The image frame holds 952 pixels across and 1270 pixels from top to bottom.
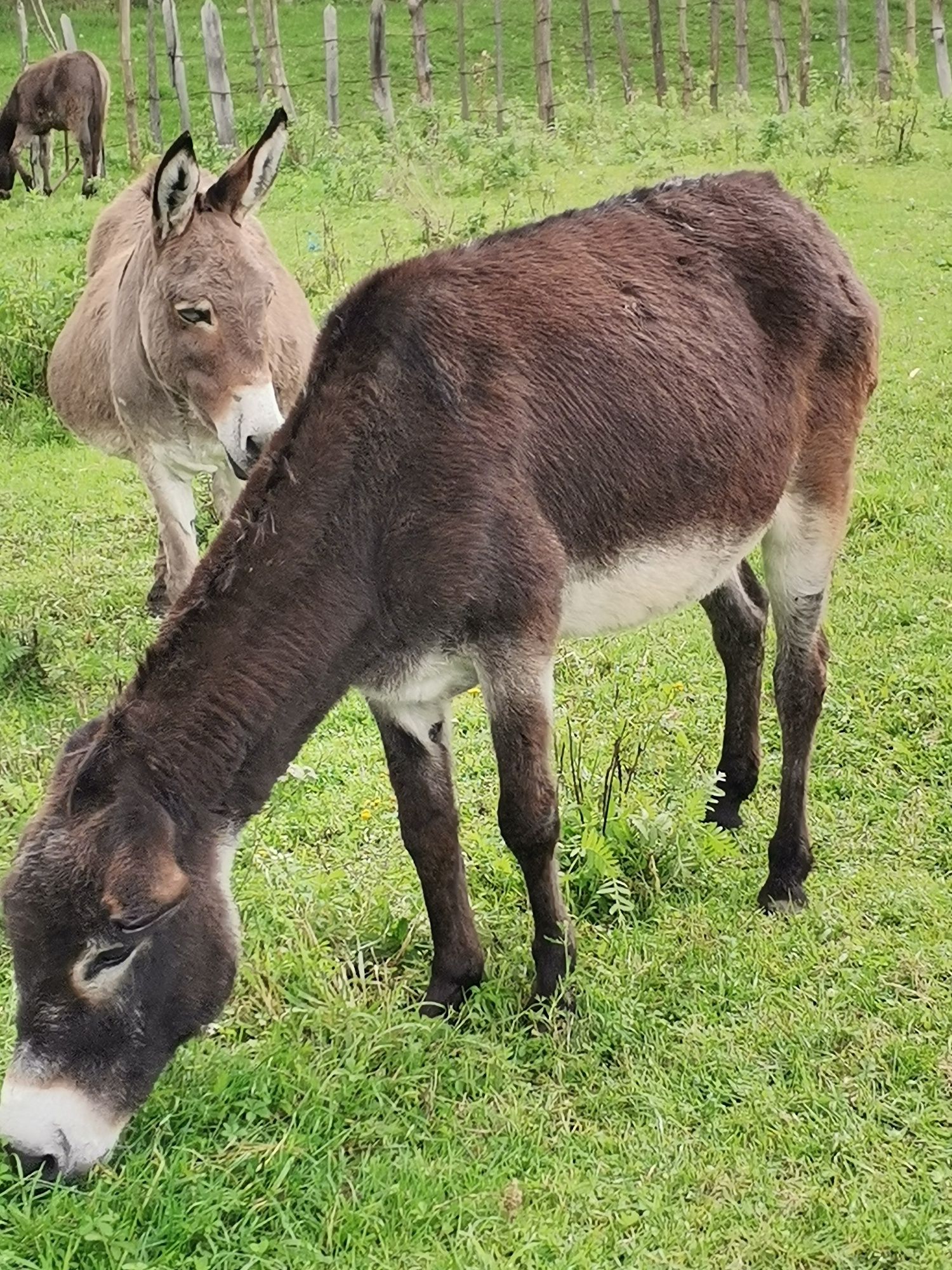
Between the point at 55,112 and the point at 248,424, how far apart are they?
46.9 feet

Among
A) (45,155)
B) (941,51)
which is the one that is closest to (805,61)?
(941,51)

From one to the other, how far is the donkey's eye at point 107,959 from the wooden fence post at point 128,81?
1518cm

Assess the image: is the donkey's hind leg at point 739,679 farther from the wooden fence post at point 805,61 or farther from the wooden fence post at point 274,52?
the wooden fence post at point 805,61

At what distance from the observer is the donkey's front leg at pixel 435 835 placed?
11.4 ft

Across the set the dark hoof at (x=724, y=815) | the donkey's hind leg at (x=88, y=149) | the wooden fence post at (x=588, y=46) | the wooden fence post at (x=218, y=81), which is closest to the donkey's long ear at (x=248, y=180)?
the dark hoof at (x=724, y=815)

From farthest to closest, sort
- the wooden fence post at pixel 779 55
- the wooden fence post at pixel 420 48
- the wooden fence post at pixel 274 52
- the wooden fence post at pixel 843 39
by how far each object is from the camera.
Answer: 1. the wooden fence post at pixel 843 39
2. the wooden fence post at pixel 779 55
3. the wooden fence post at pixel 420 48
4. the wooden fence post at pixel 274 52

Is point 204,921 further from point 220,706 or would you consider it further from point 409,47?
point 409,47

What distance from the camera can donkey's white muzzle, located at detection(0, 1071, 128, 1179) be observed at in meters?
2.65

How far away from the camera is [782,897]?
407 centimetres

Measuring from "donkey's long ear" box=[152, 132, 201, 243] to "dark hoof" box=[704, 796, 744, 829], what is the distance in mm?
2930

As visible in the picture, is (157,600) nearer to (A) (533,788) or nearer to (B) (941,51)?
(A) (533,788)

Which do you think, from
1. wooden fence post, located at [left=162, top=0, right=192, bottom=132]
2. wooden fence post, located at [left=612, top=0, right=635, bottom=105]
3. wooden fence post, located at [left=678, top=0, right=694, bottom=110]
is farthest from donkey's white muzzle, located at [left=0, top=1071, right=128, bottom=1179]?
wooden fence post, located at [left=612, top=0, right=635, bottom=105]

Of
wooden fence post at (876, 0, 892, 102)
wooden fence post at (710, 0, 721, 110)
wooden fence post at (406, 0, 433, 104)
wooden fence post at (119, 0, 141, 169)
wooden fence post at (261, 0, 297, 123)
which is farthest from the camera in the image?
wooden fence post at (710, 0, 721, 110)

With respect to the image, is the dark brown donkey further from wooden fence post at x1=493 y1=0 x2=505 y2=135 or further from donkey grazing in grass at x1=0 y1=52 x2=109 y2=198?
wooden fence post at x1=493 y1=0 x2=505 y2=135
